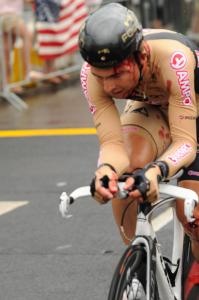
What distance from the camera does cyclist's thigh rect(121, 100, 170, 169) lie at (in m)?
4.26

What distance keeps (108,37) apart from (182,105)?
1.72 feet

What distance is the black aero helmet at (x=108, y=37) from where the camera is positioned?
373 cm

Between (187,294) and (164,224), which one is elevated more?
(187,294)

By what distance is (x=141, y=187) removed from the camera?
3.62 m

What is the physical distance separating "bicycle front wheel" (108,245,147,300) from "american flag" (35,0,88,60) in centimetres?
905

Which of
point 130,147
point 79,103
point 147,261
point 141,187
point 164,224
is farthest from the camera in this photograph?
point 79,103

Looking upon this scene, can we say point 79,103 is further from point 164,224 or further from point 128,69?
point 128,69

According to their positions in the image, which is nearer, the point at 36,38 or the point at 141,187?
the point at 141,187

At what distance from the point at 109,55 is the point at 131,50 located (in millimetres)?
113

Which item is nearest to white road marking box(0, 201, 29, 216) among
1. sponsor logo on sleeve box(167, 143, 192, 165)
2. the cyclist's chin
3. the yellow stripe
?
the yellow stripe

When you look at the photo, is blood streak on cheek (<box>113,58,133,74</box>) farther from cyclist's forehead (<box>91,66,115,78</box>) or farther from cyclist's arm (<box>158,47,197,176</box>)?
cyclist's arm (<box>158,47,197,176</box>)

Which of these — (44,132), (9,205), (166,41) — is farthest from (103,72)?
(44,132)

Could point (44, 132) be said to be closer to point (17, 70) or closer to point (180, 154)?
point (17, 70)

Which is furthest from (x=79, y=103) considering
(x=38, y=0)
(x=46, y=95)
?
(x=38, y=0)
